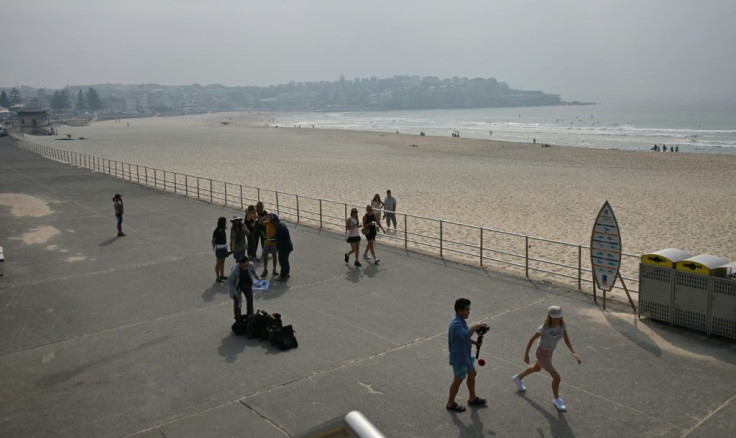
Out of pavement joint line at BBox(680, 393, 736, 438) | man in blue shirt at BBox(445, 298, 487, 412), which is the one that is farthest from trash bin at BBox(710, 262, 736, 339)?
man in blue shirt at BBox(445, 298, 487, 412)

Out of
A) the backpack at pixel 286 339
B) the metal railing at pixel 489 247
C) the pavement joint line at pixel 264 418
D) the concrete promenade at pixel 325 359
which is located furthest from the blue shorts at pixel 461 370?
the metal railing at pixel 489 247

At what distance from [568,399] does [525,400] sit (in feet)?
1.56

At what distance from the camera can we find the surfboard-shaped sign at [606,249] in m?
10.1

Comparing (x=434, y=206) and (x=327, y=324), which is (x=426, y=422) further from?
(x=434, y=206)

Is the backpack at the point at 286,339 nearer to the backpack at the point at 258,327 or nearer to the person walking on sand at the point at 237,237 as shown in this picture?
the backpack at the point at 258,327

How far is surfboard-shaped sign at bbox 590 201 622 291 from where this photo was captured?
10.1m

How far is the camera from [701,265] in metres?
8.78

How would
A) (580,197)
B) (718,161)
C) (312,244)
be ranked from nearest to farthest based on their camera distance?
(312,244) < (580,197) < (718,161)

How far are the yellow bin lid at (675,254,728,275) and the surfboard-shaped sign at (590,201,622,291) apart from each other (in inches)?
43.6

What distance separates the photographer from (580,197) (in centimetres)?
2800

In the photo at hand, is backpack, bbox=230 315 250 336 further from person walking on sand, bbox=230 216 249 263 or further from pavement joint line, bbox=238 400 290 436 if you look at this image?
person walking on sand, bbox=230 216 249 263

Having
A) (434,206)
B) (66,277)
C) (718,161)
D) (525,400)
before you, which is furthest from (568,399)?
(718,161)

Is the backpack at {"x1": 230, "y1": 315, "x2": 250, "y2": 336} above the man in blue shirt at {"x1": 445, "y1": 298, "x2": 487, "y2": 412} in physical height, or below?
below

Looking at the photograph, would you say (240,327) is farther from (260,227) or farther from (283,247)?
(260,227)
